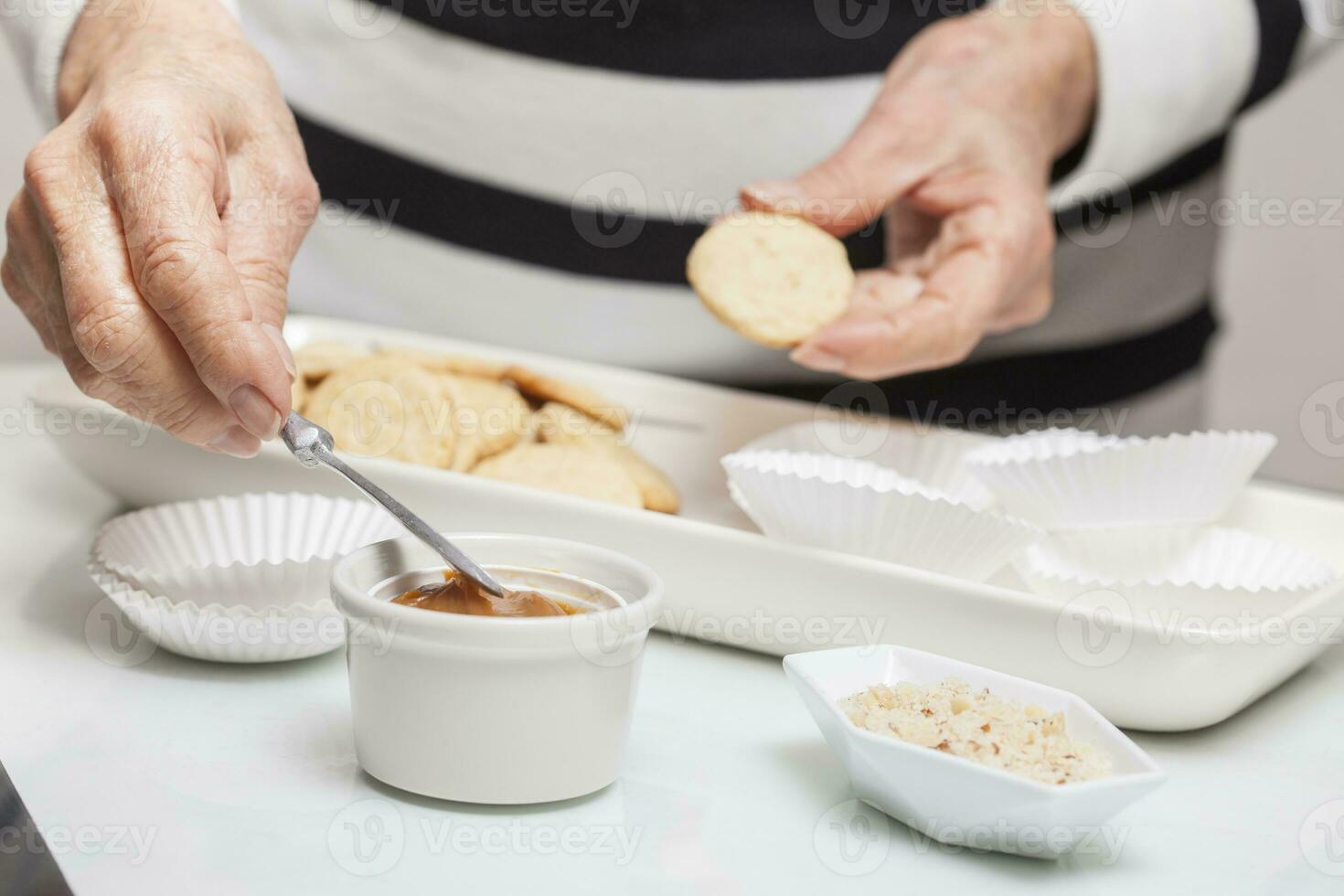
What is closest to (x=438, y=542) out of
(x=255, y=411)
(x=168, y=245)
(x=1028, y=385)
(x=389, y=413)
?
(x=255, y=411)

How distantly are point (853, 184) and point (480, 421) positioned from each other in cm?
51

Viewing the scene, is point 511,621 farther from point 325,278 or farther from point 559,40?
point 325,278

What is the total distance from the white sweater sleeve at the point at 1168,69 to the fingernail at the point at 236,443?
117cm

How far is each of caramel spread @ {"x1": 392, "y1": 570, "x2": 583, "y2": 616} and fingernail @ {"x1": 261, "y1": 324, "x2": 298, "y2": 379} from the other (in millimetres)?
202

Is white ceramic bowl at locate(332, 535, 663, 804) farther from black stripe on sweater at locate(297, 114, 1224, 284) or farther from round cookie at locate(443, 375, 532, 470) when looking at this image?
black stripe on sweater at locate(297, 114, 1224, 284)

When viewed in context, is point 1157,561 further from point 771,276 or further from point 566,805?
point 566,805

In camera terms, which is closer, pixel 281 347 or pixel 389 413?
pixel 281 347

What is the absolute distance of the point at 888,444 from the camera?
1492 mm

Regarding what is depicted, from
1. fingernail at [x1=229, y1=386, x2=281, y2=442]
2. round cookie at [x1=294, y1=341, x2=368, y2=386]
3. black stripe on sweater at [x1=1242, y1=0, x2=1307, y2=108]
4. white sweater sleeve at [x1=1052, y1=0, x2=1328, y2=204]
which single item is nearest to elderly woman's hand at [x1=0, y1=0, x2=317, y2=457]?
fingernail at [x1=229, y1=386, x2=281, y2=442]

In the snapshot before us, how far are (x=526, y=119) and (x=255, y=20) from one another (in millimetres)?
417

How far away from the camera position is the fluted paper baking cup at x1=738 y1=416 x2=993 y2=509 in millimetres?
1469

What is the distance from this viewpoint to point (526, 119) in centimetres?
177

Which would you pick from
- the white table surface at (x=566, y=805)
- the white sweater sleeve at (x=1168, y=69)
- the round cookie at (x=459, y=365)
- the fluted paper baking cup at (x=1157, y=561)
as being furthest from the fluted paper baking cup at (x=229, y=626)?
the white sweater sleeve at (x=1168, y=69)

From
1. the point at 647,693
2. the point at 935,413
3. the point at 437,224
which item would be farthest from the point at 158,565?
the point at 935,413
